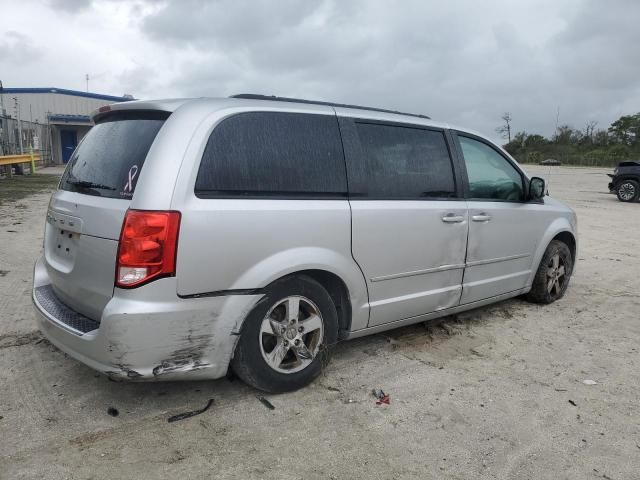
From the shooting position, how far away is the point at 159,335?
2695 millimetres

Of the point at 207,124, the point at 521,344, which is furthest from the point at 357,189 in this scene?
the point at 521,344

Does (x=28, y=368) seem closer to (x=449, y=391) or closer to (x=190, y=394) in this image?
(x=190, y=394)

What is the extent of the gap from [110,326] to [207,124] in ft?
3.81

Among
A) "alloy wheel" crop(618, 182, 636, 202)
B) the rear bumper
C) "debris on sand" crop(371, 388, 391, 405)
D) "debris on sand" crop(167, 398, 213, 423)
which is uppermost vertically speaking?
the rear bumper

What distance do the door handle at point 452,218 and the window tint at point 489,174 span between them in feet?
1.02

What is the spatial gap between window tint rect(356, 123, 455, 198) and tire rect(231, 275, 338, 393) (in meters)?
0.83

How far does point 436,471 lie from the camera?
2564mm

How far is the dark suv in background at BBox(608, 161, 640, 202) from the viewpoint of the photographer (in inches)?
706

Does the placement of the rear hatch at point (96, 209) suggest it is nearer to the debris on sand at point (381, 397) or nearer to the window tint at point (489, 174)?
the debris on sand at point (381, 397)

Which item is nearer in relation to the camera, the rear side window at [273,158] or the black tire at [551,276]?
the rear side window at [273,158]

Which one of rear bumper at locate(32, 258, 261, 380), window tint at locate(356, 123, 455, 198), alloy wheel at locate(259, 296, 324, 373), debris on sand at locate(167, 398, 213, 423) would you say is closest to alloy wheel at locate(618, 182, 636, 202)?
window tint at locate(356, 123, 455, 198)

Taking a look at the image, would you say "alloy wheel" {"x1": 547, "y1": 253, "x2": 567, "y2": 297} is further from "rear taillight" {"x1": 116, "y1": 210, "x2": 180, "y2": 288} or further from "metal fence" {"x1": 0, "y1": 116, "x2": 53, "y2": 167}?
"metal fence" {"x1": 0, "y1": 116, "x2": 53, "y2": 167}

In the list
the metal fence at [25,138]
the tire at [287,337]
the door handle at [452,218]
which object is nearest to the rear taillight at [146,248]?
the tire at [287,337]

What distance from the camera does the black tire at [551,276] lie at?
17.0ft
